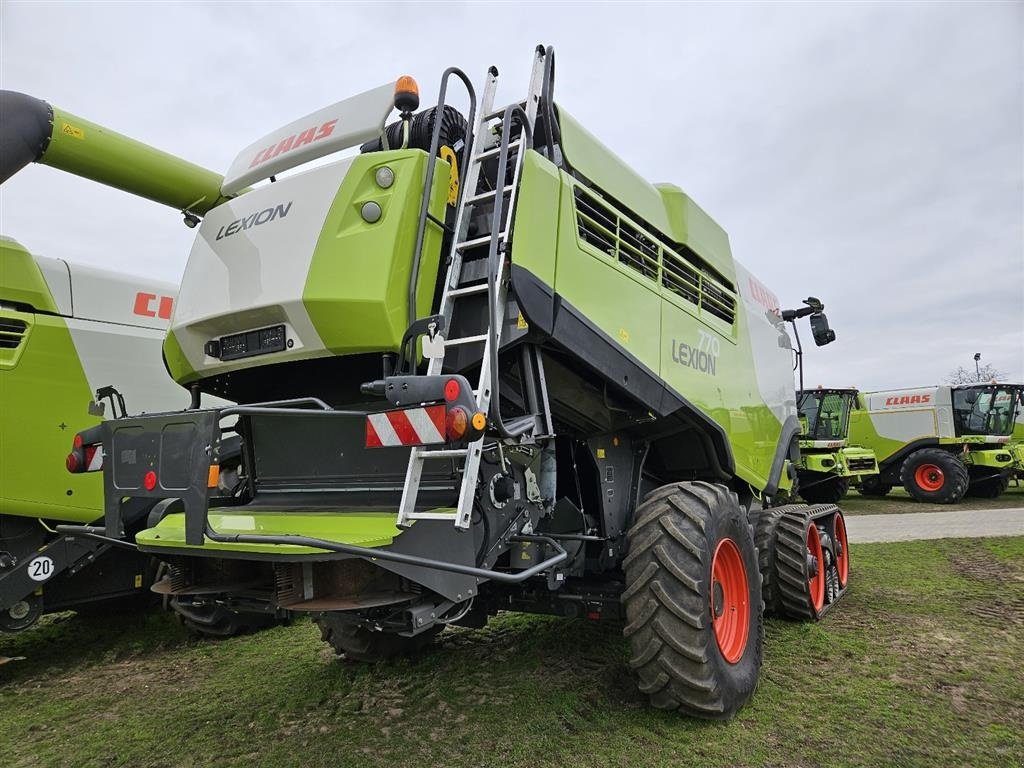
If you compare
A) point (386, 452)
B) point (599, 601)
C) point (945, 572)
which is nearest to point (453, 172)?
point (386, 452)

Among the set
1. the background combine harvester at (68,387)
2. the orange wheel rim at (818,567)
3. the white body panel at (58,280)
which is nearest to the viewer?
the background combine harvester at (68,387)

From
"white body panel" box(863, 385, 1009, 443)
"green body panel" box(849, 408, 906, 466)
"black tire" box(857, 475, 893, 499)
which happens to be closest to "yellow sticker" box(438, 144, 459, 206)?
"green body panel" box(849, 408, 906, 466)

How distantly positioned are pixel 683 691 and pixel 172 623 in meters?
4.67

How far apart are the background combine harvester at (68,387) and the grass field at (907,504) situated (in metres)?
13.6

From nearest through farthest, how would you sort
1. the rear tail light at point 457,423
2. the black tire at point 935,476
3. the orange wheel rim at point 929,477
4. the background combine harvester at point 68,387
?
the rear tail light at point 457,423
the background combine harvester at point 68,387
the black tire at point 935,476
the orange wheel rim at point 929,477

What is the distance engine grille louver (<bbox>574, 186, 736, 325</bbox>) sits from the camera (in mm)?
3598

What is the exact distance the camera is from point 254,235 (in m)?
3.34

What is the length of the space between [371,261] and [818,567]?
14.8 ft

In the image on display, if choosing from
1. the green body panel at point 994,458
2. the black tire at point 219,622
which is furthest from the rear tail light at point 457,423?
the green body panel at point 994,458

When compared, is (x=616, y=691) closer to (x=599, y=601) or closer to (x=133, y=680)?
(x=599, y=601)

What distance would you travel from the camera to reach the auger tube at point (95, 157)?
369 centimetres

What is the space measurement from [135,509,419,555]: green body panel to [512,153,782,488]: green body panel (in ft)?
4.08

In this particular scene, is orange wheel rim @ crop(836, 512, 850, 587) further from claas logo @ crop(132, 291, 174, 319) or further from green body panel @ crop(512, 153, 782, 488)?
claas logo @ crop(132, 291, 174, 319)

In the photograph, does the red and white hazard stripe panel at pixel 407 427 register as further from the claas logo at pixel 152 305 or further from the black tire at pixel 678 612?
the claas logo at pixel 152 305
